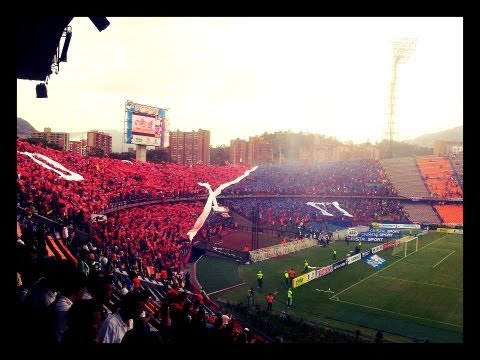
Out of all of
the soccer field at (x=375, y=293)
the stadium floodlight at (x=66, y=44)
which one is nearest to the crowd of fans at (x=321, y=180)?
the soccer field at (x=375, y=293)

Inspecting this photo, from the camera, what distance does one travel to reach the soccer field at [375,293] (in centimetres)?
1559

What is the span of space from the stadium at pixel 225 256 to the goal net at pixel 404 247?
9.1 inches

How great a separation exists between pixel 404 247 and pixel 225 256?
45.5 ft

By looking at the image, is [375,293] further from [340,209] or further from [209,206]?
[340,209]

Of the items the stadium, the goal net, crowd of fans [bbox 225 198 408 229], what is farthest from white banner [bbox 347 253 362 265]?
crowd of fans [bbox 225 198 408 229]

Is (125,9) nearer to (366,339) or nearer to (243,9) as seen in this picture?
(243,9)

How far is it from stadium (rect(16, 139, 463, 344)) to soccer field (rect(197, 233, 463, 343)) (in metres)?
0.09

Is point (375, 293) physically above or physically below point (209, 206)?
below

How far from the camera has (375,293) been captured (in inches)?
761

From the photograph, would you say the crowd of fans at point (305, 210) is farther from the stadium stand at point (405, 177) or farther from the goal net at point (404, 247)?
the goal net at point (404, 247)

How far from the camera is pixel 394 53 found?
53.8 metres

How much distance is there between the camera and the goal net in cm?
2806

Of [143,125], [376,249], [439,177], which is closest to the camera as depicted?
[376,249]

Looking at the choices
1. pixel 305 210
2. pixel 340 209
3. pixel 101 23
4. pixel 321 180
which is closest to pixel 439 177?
pixel 321 180
